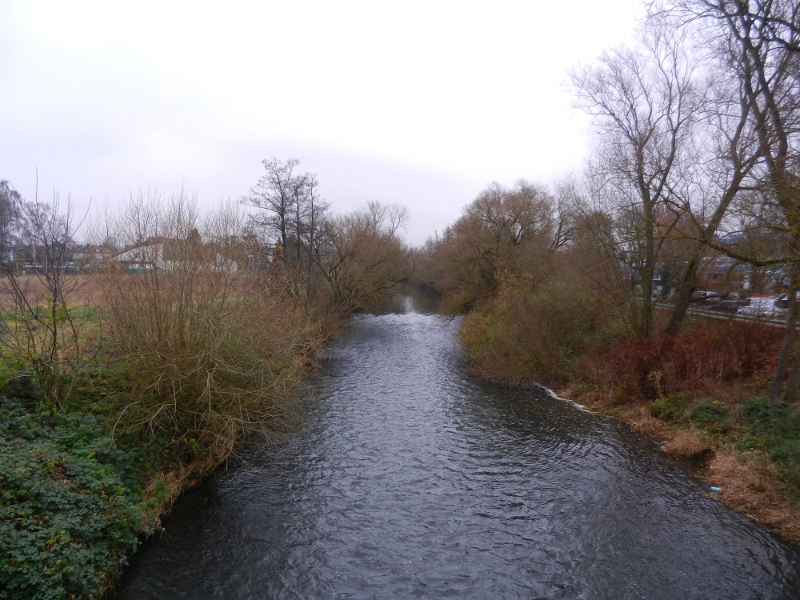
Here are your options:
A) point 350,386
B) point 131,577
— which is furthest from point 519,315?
point 131,577

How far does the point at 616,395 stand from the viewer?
49.8 ft

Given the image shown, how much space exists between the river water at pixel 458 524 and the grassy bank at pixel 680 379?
761 millimetres

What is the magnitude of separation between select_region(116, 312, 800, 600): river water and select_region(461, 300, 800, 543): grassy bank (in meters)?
0.76

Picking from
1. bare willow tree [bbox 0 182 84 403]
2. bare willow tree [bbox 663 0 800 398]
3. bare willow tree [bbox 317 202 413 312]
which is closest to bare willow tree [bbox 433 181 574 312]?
bare willow tree [bbox 317 202 413 312]

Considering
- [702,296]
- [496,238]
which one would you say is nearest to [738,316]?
[702,296]

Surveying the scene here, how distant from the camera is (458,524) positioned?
8.57 meters

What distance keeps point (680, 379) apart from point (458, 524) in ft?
29.4

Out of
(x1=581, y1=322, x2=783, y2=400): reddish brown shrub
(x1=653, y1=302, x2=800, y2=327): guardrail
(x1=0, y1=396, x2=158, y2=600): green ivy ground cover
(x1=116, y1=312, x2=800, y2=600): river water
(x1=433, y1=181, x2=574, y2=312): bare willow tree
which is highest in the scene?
(x1=433, y1=181, x2=574, y2=312): bare willow tree

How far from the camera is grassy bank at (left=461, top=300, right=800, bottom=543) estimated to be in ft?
31.1

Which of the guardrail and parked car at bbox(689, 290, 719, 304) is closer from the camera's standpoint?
the guardrail

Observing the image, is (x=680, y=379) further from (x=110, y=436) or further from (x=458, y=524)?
(x=110, y=436)

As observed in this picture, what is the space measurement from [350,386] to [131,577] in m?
10.7

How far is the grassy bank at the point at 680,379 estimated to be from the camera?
9.47m

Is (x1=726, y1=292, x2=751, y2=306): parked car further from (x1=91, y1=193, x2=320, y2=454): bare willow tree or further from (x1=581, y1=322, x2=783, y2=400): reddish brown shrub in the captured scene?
(x1=91, y1=193, x2=320, y2=454): bare willow tree
